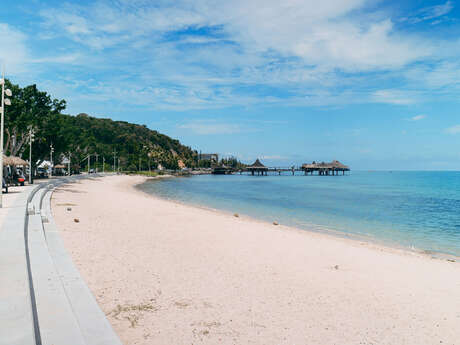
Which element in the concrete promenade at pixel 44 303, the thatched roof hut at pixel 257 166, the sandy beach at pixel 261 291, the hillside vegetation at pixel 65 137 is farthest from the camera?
the thatched roof hut at pixel 257 166

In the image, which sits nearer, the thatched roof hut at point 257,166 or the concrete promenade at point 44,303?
the concrete promenade at point 44,303

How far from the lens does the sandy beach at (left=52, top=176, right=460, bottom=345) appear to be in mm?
4949

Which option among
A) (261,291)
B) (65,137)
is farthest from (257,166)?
(261,291)

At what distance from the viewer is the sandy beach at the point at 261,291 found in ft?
16.2

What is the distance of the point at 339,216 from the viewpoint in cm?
2412

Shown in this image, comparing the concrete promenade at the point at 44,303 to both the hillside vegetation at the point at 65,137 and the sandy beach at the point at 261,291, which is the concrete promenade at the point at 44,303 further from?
the hillside vegetation at the point at 65,137

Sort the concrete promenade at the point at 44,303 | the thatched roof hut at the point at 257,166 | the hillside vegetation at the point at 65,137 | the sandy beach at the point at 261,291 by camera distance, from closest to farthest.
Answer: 1. the concrete promenade at the point at 44,303
2. the sandy beach at the point at 261,291
3. the hillside vegetation at the point at 65,137
4. the thatched roof hut at the point at 257,166

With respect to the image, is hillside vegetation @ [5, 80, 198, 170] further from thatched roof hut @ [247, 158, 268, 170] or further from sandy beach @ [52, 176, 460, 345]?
thatched roof hut @ [247, 158, 268, 170]

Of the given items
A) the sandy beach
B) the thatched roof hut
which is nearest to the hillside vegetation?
the sandy beach

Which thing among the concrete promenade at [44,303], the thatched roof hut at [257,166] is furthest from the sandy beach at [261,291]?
the thatched roof hut at [257,166]

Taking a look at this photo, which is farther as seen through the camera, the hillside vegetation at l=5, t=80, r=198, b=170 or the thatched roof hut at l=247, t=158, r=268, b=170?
the thatched roof hut at l=247, t=158, r=268, b=170

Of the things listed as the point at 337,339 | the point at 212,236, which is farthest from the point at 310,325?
the point at 212,236

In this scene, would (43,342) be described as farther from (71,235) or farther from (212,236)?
(212,236)

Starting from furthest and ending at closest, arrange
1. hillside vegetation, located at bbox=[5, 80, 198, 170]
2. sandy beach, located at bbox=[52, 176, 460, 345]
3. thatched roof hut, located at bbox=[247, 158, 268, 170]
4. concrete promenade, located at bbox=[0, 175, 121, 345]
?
thatched roof hut, located at bbox=[247, 158, 268, 170], hillside vegetation, located at bbox=[5, 80, 198, 170], sandy beach, located at bbox=[52, 176, 460, 345], concrete promenade, located at bbox=[0, 175, 121, 345]
